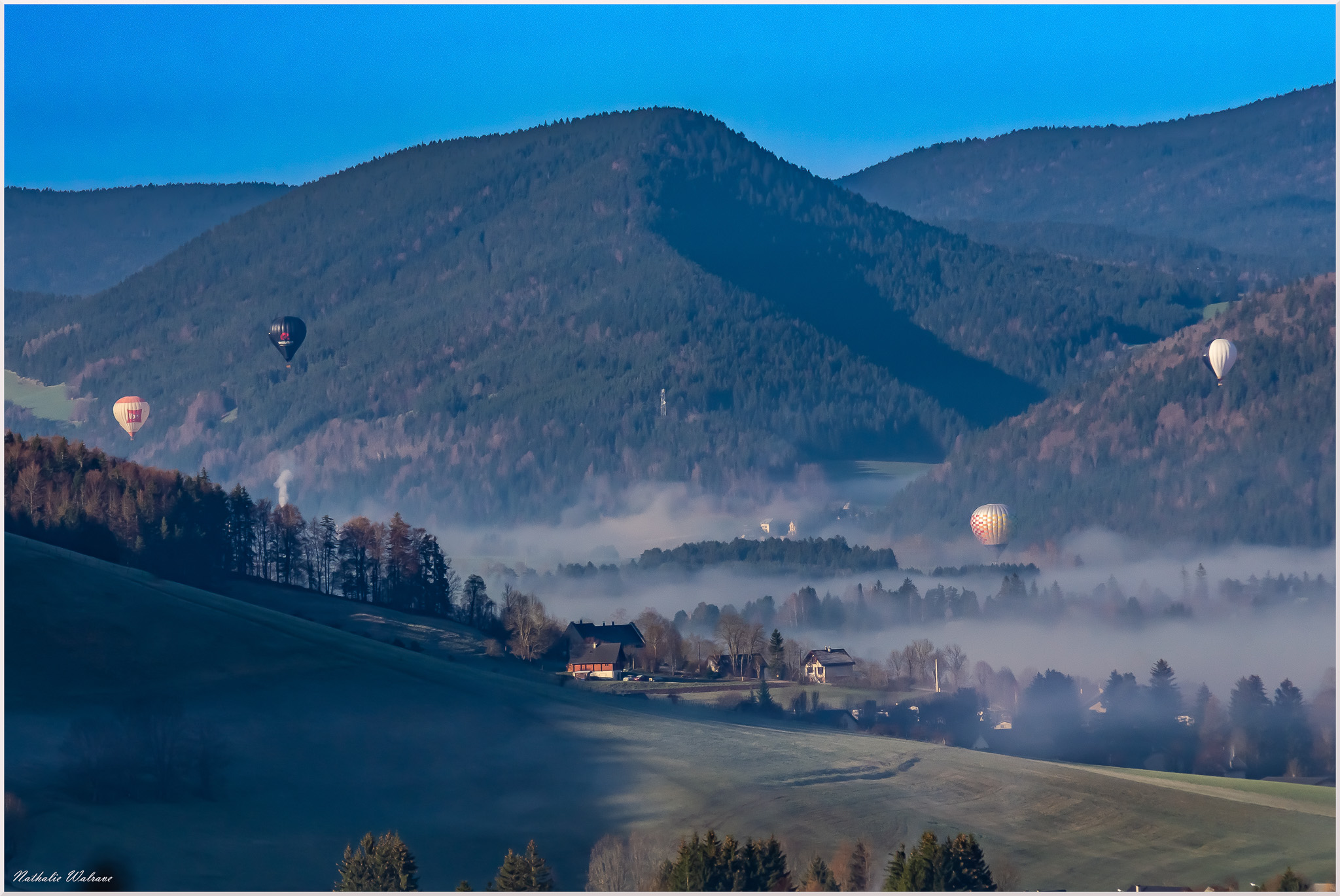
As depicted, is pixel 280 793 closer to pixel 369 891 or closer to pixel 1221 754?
pixel 369 891

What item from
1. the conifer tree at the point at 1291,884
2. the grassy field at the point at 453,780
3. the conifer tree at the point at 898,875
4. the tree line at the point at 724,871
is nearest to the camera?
the tree line at the point at 724,871

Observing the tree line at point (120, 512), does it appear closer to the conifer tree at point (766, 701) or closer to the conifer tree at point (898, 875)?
the conifer tree at point (766, 701)

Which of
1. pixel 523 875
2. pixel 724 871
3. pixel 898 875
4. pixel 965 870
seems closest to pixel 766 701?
pixel 898 875

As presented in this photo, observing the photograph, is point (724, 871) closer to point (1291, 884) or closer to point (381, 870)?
point (381, 870)

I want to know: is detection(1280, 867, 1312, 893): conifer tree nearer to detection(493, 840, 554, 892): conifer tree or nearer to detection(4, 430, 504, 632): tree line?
detection(493, 840, 554, 892): conifer tree

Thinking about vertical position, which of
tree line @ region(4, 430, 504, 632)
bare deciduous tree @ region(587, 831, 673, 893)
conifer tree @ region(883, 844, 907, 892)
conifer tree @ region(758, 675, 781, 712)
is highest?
tree line @ region(4, 430, 504, 632)

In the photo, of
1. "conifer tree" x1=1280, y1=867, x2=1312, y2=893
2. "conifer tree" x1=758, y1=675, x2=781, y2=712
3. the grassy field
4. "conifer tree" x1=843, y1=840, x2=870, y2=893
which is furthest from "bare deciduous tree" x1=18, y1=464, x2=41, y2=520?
"conifer tree" x1=1280, y1=867, x2=1312, y2=893

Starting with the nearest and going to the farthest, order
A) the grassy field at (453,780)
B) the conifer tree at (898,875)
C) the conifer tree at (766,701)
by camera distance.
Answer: the conifer tree at (898,875) → the grassy field at (453,780) → the conifer tree at (766,701)

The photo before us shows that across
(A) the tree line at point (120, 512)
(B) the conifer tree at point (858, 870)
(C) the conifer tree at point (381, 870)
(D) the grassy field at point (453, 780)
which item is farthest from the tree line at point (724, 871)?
(A) the tree line at point (120, 512)
